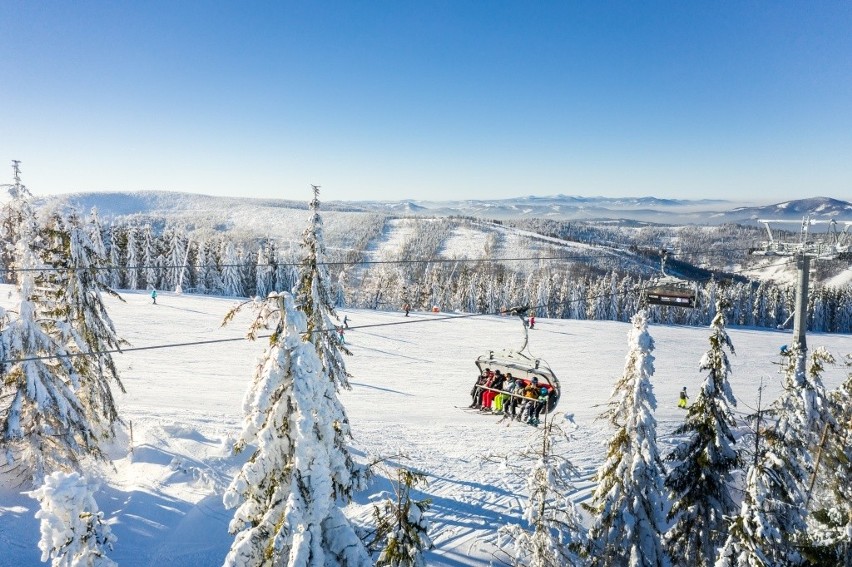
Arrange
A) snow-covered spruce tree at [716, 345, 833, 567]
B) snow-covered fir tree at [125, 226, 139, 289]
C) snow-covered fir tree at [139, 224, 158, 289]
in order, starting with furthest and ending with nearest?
snow-covered fir tree at [139, 224, 158, 289]
snow-covered fir tree at [125, 226, 139, 289]
snow-covered spruce tree at [716, 345, 833, 567]

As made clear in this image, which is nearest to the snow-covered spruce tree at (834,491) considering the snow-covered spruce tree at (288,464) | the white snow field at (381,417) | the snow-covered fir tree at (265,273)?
the white snow field at (381,417)

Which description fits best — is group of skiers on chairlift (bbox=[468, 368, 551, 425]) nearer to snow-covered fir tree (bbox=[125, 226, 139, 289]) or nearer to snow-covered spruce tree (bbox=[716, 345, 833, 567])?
snow-covered spruce tree (bbox=[716, 345, 833, 567])

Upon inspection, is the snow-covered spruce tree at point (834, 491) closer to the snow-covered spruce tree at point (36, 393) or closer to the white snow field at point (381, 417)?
the white snow field at point (381, 417)

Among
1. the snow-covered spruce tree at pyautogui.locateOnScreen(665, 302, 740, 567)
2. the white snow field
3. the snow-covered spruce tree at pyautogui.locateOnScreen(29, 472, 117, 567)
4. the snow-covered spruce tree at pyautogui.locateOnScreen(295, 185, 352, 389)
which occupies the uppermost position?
the snow-covered spruce tree at pyautogui.locateOnScreen(295, 185, 352, 389)

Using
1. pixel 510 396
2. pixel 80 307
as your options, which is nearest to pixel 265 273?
pixel 80 307

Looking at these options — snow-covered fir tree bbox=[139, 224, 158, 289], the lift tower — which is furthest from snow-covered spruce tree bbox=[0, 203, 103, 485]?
snow-covered fir tree bbox=[139, 224, 158, 289]

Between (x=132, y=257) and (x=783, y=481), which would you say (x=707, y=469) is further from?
(x=132, y=257)

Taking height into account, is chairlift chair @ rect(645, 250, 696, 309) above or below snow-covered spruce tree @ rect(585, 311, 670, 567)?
above

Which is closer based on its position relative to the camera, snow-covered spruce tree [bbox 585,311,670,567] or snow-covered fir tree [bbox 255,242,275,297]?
snow-covered spruce tree [bbox 585,311,670,567]
